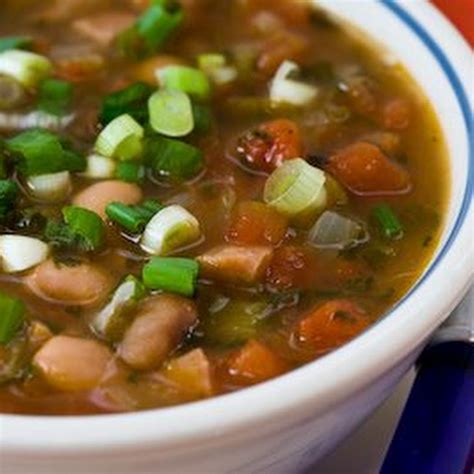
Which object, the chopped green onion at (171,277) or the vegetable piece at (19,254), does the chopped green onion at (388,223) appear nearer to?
the chopped green onion at (171,277)

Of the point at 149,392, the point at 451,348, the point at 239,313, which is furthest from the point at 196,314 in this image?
the point at 451,348

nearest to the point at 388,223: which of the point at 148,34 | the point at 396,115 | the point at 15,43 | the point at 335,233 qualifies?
the point at 335,233

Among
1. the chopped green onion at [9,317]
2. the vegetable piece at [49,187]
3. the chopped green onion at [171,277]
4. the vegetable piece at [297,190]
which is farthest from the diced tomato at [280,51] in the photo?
the chopped green onion at [9,317]

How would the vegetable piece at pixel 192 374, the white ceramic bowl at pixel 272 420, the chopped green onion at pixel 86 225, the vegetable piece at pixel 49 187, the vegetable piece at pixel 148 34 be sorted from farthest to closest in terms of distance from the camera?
1. the vegetable piece at pixel 148 34
2. the vegetable piece at pixel 49 187
3. the chopped green onion at pixel 86 225
4. the vegetable piece at pixel 192 374
5. the white ceramic bowl at pixel 272 420

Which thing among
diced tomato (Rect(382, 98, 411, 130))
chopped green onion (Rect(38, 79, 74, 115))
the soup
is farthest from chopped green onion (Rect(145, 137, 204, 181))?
diced tomato (Rect(382, 98, 411, 130))

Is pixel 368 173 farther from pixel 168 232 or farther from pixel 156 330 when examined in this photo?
pixel 156 330

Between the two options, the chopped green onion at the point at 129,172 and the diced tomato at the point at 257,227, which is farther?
the chopped green onion at the point at 129,172

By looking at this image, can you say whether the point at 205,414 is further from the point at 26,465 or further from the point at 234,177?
the point at 234,177
